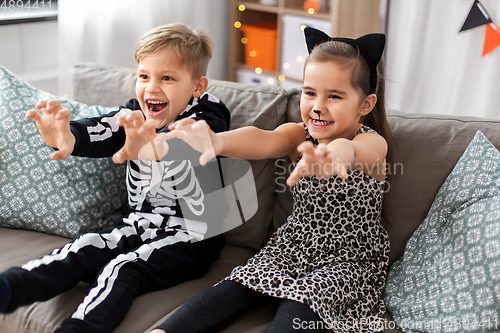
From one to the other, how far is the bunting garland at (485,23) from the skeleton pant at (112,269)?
180 cm

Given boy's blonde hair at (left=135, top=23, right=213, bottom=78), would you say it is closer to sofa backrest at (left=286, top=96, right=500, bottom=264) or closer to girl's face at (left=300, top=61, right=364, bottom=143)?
girl's face at (left=300, top=61, right=364, bottom=143)

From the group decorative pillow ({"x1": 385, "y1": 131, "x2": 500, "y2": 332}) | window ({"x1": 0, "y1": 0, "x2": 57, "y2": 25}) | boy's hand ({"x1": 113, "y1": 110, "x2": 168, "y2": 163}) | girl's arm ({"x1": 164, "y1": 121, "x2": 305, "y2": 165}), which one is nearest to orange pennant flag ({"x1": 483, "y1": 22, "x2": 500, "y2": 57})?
decorative pillow ({"x1": 385, "y1": 131, "x2": 500, "y2": 332})

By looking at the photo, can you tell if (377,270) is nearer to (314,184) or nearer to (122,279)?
(314,184)

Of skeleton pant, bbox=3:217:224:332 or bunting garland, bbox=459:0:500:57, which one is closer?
skeleton pant, bbox=3:217:224:332

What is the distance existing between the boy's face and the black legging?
519mm

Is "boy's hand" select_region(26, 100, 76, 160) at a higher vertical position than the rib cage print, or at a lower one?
higher

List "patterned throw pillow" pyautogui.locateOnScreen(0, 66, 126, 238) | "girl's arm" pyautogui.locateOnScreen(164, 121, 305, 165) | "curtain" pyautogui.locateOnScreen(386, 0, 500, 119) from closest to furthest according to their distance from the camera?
"girl's arm" pyautogui.locateOnScreen(164, 121, 305, 165), "patterned throw pillow" pyautogui.locateOnScreen(0, 66, 126, 238), "curtain" pyautogui.locateOnScreen(386, 0, 500, 119)

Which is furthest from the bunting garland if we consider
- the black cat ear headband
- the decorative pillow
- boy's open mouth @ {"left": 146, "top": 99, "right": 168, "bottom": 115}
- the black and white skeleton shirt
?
boy's open mouth @ {"left": 146, "top": 99, "right": 168, "bottom": 115}

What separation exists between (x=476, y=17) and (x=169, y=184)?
188cm

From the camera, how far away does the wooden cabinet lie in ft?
8.59

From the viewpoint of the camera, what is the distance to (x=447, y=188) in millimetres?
1251

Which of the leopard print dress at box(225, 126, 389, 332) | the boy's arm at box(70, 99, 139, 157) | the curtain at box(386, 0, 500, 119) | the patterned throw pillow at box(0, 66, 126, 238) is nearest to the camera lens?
the leopard print dress at box(225, 126, 389, 332)

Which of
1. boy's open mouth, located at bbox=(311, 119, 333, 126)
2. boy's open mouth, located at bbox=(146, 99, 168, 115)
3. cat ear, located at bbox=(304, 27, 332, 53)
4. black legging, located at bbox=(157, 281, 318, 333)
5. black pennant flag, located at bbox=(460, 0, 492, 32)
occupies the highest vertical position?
black pennant flag, located at bbox=(460, 0, 492, 32)

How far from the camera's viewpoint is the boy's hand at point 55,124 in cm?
111
